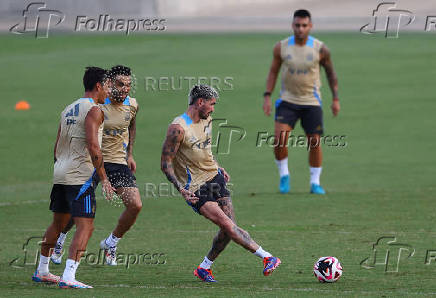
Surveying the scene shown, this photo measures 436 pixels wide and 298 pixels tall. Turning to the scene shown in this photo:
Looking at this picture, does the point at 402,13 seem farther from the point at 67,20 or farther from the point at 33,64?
the point at 33,64

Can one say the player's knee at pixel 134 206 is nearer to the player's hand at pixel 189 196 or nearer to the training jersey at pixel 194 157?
the training jersey at pixel 194 157

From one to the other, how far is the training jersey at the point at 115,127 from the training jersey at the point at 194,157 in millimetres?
1434

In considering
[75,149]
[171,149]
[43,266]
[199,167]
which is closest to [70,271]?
[43,266]

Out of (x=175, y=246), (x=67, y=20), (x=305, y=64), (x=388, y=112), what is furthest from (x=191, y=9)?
(x=175, y=246)

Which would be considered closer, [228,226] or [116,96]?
[228,226]

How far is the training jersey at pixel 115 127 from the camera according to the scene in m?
12.0

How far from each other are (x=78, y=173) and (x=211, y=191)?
4.85ft

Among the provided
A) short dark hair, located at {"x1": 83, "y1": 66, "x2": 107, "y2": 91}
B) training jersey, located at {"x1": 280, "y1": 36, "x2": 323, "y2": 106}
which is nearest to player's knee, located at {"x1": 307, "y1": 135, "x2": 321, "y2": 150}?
training jersey, located at {"x1": 280, "y1": 36, "x2": 323, "y2": 106}

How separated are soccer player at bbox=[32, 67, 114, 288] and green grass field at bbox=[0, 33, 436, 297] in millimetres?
415

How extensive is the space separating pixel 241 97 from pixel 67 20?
21816mm

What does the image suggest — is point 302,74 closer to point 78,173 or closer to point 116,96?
point 116,96

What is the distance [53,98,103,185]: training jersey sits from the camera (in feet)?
34.0

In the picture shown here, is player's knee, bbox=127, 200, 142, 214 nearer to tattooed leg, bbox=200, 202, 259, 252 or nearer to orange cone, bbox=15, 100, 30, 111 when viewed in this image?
tattooed leg, bbox=200, 202, 259, 252

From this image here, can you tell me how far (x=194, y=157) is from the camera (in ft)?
35.2
